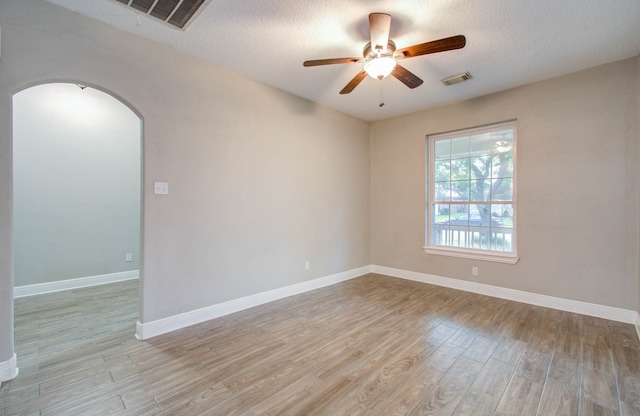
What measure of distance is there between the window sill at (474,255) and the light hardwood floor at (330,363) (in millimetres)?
634

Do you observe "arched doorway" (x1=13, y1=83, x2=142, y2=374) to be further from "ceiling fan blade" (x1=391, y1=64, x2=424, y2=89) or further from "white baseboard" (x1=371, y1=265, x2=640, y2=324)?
"white baseboard" (x1=371, y1=265, x2=640, y2=324)

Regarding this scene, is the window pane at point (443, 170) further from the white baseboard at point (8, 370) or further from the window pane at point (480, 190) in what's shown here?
the white baseboard at point (8, 370)

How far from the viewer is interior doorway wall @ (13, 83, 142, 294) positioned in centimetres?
376

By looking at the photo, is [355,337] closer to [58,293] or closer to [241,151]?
[241,151]

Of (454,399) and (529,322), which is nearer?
(454,399)

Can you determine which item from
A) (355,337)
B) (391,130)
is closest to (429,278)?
(355,337)

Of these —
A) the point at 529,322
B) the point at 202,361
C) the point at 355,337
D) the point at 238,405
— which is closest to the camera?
the point at 238,405

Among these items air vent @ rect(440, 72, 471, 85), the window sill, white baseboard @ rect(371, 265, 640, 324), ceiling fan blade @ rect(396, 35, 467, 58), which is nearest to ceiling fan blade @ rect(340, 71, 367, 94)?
ceiling fan blade @ rect(396, 35, 467, 58)

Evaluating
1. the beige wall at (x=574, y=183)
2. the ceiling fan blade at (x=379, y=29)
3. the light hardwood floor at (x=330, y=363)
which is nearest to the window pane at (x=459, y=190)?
the beige wall at (x=574, y=183)

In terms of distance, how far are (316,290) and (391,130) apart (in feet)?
10.1

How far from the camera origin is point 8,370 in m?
1.99

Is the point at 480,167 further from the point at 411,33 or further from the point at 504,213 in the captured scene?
the point at 411,33

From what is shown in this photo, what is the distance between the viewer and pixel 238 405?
177 cm

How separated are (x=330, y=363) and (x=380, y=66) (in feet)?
8.29
